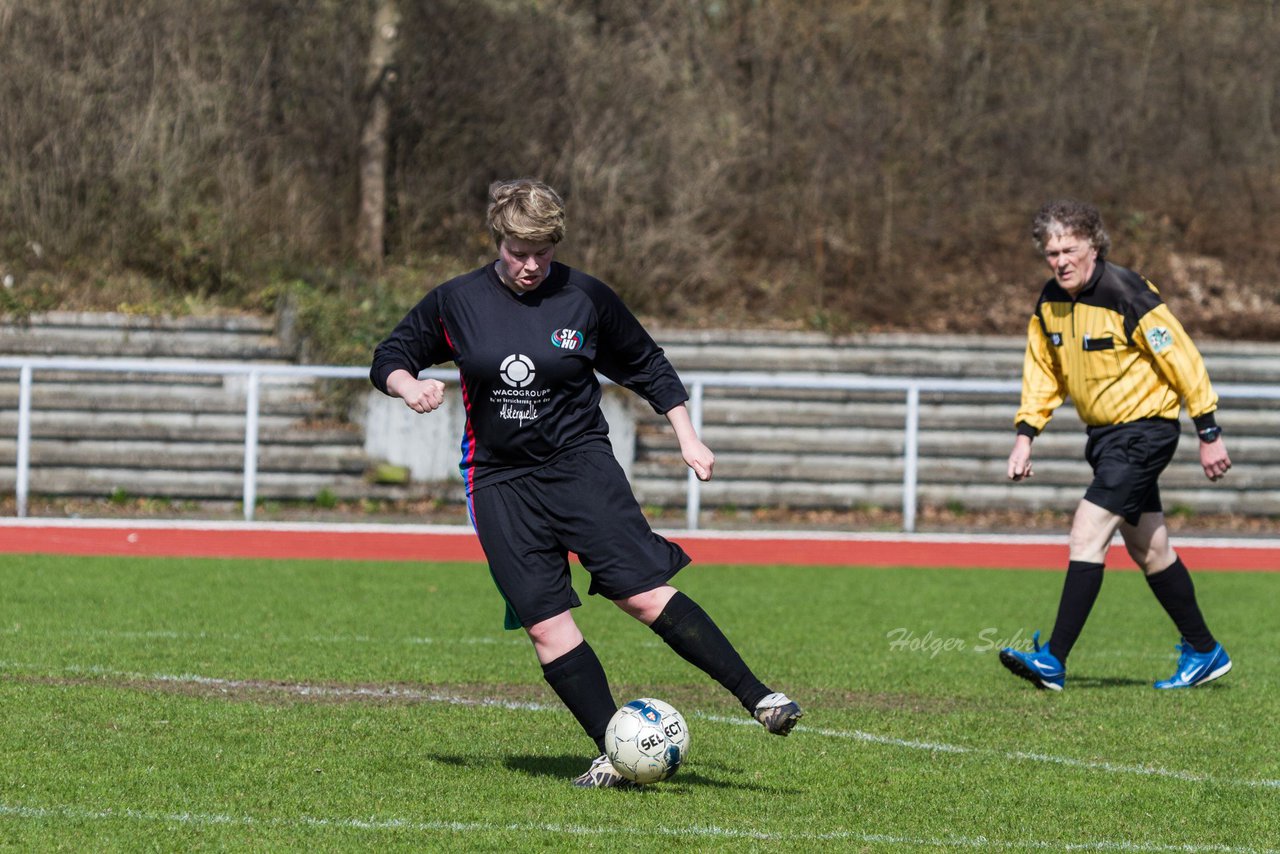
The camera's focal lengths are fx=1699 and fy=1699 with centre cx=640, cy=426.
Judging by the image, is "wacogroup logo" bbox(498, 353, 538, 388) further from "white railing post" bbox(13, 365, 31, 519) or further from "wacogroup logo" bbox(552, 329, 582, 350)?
"white railing post" bbox(13, 365, 31, 519)

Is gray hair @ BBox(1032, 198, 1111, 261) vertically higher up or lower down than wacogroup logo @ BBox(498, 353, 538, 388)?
higher up

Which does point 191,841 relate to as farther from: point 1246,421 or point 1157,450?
point 1246,421

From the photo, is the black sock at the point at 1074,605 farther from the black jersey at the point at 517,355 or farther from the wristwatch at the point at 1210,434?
the black jersey at the point at 517,355

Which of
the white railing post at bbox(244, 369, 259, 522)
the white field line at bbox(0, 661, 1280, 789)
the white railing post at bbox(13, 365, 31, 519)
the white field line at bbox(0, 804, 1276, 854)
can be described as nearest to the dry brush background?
the white railing post at bbox(13, 365, 31, 519)

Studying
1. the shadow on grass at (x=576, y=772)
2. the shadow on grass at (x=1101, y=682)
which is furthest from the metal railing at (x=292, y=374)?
the shadow on grass at (x=576, y=772)

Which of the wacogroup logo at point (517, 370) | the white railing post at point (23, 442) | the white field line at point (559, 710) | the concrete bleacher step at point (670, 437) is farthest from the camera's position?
the concrete bleacher step at point (670, 437)

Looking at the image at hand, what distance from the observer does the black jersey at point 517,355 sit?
5.22 meters

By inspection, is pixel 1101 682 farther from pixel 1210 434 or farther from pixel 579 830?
pixel 579 830

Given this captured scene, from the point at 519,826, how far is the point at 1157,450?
12.5ft

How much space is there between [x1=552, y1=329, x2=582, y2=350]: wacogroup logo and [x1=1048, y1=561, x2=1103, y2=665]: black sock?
10.0 feet

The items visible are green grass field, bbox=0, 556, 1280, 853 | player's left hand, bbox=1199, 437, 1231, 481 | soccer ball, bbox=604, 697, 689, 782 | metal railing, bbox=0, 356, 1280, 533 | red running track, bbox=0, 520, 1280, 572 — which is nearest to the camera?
green grass field, bbox=0, 556, 1280, 853

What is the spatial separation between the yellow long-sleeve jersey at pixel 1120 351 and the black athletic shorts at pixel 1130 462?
0.05 metres

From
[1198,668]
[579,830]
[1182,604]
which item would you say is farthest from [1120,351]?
[579,830]

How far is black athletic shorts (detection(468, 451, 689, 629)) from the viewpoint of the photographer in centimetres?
523
